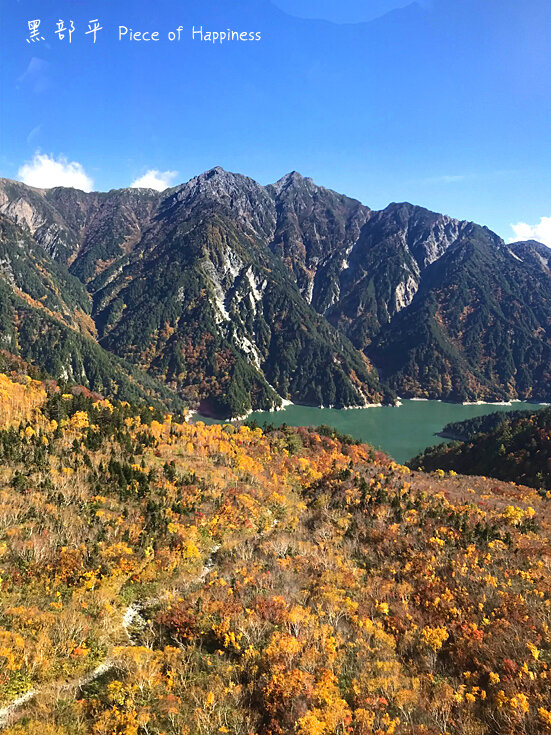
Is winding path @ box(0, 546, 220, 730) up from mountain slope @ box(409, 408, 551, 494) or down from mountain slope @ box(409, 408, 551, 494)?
up

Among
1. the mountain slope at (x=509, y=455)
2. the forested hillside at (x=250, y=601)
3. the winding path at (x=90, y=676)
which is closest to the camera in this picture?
the winding path at (x=90, y=676)

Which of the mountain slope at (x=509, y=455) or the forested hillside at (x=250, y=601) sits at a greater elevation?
the forested hillside at (x=250, y=601)

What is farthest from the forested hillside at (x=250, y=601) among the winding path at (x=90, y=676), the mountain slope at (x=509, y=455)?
the mountain slope at (x=509, y=455)

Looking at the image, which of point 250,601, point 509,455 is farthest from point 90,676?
point 509,455

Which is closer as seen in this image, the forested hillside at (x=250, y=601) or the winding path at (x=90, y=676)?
the winding path at (x=90, y=676)

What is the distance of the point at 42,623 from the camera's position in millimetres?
19469

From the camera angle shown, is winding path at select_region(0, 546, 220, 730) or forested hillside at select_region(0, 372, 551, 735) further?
forested hillside at select_region(0, 372, 551, 735)

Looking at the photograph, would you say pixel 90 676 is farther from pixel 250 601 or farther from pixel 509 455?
pixel 509 455

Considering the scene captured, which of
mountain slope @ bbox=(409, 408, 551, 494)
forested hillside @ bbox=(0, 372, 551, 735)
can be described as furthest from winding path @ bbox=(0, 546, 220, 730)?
mountain slope @ bbox=(409, 408, 551, 494)

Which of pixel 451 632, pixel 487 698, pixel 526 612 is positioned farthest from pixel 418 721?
pixel 526 612

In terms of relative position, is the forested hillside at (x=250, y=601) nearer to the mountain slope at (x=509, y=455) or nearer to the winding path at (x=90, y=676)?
the winding path at (x=90, y=676)

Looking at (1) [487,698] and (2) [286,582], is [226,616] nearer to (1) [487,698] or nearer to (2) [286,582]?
(2) [286,582]

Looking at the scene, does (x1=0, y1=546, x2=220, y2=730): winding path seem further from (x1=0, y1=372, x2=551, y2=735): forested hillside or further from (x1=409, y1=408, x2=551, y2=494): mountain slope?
(x1=409, y1=408, x2=551, y2=494): mountain slope

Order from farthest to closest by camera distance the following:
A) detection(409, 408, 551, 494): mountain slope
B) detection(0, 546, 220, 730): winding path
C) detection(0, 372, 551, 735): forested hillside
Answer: detection(409, 408, 551, 494): mountain slope
detection(0, 372, 551, 735): forested hillside
detection(0, 546, 220, 730): winding path
